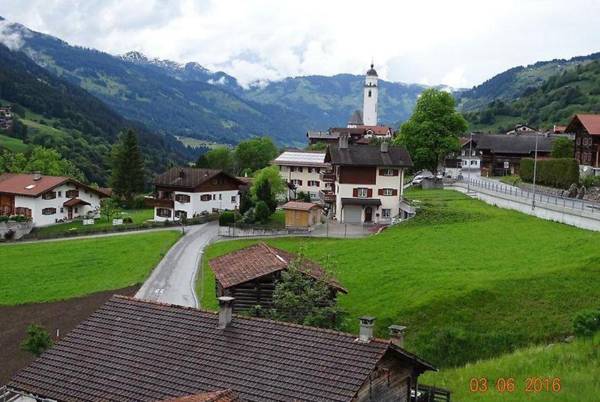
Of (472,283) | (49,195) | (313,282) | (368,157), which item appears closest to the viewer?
(313,282)

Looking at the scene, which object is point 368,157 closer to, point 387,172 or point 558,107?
point 387,172

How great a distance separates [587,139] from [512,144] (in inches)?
1090

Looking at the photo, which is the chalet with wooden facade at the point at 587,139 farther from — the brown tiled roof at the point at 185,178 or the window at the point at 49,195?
the window at the point at 49,195

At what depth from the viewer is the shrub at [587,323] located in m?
26.1

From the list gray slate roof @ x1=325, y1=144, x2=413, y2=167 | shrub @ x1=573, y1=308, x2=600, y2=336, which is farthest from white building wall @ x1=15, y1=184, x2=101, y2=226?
shrub @ x1=573, y1=308, x2=600, y2=336

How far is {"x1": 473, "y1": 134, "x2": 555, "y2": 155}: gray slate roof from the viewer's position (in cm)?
10133

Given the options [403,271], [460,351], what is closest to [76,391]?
[460,351]

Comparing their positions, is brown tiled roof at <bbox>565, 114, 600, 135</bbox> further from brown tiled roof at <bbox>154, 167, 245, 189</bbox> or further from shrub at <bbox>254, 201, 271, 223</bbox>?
brown tiled roof at <bbox>154, 167, 245, 189</bbox>

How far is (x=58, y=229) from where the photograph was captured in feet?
245

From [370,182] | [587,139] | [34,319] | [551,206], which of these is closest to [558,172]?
[587,139]

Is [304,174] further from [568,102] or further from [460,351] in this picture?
[568,102]

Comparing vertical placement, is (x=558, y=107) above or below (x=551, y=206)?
above

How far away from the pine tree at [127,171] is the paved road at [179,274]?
30.7 m

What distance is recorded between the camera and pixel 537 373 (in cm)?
2303
